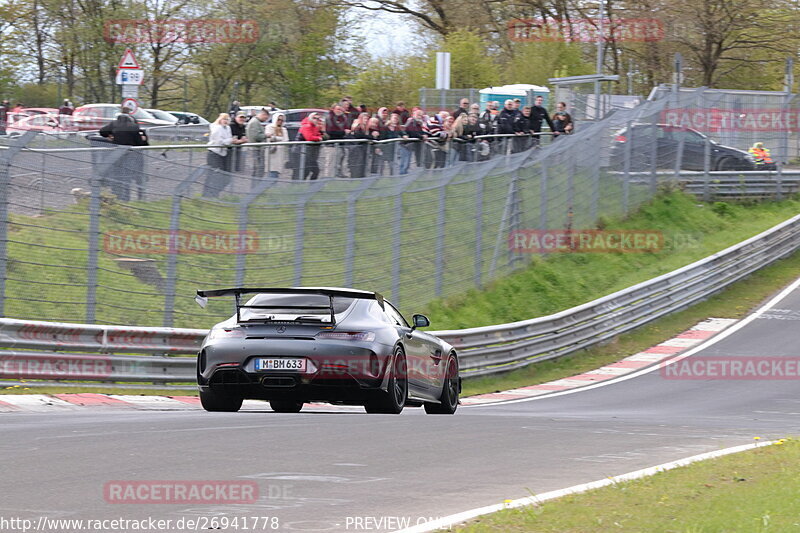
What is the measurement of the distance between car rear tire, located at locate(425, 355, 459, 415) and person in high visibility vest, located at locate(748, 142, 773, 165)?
2530 centimetres

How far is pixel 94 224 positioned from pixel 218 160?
4649 millimetres

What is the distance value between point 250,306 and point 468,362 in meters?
9.62

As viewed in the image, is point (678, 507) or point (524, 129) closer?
point (678, 507)

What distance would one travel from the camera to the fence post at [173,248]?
14.7m

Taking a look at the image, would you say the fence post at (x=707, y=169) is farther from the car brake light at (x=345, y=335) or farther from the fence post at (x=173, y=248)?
the car brake light at (x=345, y=335)

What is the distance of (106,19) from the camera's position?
55875mm

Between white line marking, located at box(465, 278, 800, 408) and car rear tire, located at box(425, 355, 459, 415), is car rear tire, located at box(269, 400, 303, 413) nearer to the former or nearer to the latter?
car rear tire, located at box(425, 355, 459, 415)

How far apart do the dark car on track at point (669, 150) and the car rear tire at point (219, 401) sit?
21.4 metres

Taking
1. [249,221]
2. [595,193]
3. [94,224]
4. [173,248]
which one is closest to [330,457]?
[94,224]

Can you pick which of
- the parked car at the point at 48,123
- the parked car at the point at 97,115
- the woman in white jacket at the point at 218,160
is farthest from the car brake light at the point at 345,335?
the parked car at the point at 97,115

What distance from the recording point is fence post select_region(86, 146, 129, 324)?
13.9 meters

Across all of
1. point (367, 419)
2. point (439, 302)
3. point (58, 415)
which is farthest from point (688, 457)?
point (439, 302)

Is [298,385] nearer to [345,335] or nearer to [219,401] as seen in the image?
[345,335]

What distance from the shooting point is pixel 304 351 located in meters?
10.7
